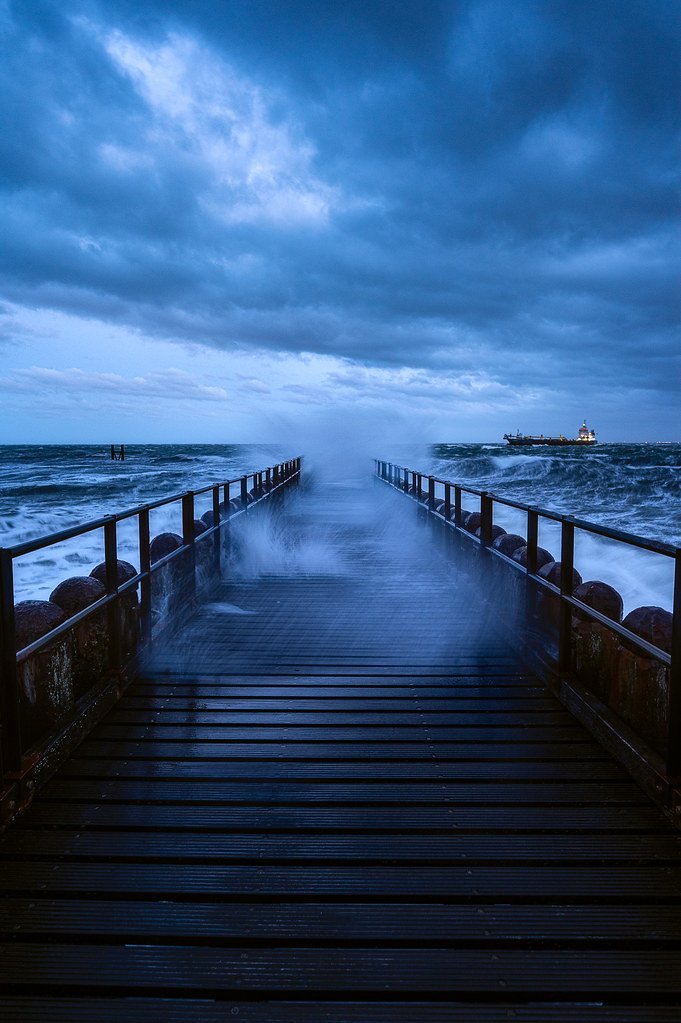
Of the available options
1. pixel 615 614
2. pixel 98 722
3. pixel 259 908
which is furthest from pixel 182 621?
pixel 259 908

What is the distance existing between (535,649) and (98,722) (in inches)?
119

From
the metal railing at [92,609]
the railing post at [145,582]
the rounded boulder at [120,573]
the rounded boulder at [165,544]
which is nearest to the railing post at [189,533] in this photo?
the metal railing at [92,609]

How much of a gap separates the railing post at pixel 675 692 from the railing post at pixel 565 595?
1234 mm

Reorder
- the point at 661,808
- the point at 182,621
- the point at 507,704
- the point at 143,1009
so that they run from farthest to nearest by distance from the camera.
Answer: the point at 182,621 < the point at 507,704 < the point at 661,808 < the point at 143,1009

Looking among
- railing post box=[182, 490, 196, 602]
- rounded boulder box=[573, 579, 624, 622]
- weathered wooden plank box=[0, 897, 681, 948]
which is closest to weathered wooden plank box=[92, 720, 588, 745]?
rounded boulder box=[573, 579, 624, 622]

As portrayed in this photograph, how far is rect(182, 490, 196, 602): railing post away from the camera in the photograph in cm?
672

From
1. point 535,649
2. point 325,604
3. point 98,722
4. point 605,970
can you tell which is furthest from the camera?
point 325,604

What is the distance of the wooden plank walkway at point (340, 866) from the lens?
206 cm

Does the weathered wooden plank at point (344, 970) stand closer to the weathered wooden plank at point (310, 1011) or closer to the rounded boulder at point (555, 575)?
the weathered wooden plank at point (310, 1011)

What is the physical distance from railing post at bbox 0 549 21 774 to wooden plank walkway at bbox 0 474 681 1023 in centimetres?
30

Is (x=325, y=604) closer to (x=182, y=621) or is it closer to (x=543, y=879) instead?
(x=182, y=621)

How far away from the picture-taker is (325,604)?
24.0 feet

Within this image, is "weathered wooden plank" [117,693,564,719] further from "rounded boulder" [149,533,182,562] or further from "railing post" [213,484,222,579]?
"railing post" [213,484,222,579]

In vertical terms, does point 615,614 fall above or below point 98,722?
above
